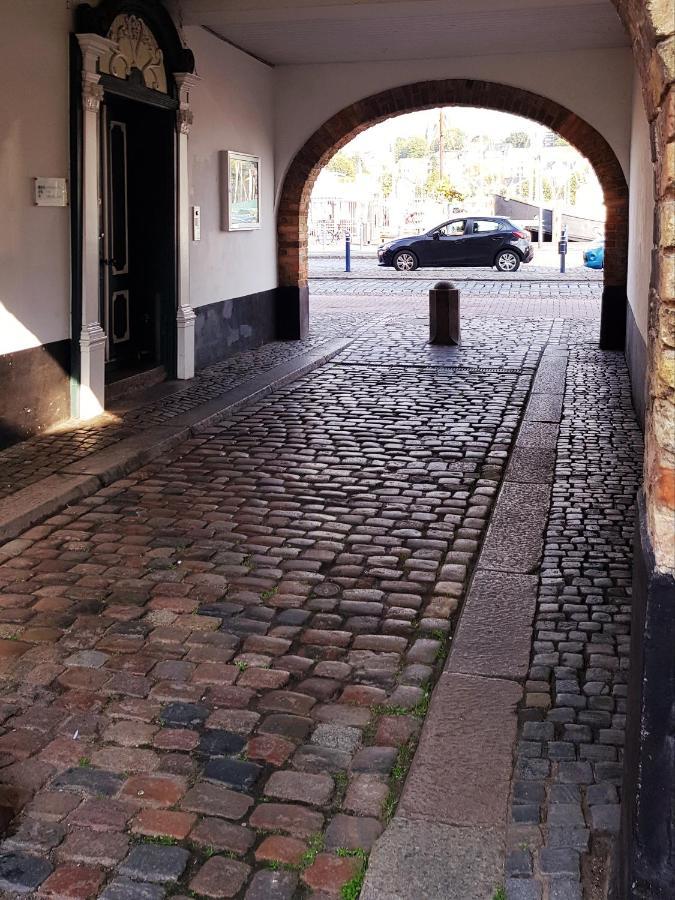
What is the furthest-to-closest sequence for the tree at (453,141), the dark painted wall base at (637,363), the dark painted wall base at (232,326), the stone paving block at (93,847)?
the tree at (453,141), the dark painted wall base at (232,326), the dark painted wall base at (637,363), the stone paving block at (93,847)

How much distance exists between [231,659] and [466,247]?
2456 cm

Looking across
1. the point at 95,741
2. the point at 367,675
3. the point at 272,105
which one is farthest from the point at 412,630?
the point at 272,105

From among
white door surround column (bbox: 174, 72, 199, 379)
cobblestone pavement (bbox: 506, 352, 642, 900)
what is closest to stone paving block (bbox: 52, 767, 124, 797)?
cobblestone pavement (bbox: 506, 352, 642, 900)

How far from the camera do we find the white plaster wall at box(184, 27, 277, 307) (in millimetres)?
11109

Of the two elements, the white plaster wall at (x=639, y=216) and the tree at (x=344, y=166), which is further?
the tree at (x=344, y=166)

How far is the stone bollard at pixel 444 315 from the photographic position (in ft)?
41.8

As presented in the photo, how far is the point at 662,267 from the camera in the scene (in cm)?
228

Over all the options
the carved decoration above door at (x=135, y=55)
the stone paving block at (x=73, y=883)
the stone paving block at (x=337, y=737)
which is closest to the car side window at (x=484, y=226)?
the carved decoration above door at (x=135, y=55)

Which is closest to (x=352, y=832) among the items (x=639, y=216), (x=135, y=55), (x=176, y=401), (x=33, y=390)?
Result: (x=33, y=390)

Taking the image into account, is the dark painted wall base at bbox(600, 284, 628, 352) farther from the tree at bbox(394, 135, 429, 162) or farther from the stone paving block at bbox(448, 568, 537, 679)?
the tree at bbox(394, 135, 429, 162)

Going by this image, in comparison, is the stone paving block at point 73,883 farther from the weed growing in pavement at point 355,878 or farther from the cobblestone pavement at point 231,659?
the weed growing in pavement at point 355,878

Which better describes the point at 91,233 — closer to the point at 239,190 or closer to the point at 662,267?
the point at 239,190

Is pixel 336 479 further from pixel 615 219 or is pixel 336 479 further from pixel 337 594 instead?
pixel 615 219

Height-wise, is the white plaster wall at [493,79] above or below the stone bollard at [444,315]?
above
